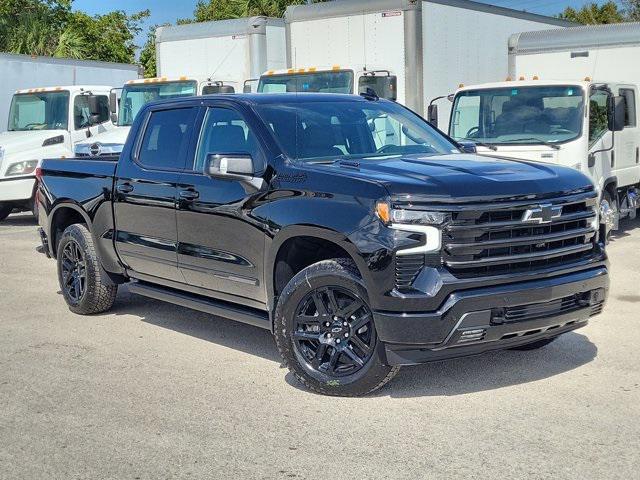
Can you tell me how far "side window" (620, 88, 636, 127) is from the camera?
12.4 metres

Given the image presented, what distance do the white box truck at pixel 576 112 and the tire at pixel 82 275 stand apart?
4.62 metres

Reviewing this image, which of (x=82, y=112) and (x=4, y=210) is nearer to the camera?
(x=4, y=210)

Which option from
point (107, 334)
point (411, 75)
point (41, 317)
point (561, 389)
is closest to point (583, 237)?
point (561, 389)

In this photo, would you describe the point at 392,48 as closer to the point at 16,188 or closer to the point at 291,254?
the point at 16,188

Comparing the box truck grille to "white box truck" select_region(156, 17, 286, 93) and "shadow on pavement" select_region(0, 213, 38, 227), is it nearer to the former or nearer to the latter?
"white box truck" select_region(156, 17, 286, 93)

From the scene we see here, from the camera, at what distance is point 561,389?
5.82 m

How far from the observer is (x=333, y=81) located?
1420 centimetres

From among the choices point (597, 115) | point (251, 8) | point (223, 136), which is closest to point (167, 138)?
point (223, 136)

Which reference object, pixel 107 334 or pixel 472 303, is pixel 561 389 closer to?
pixel 472 303

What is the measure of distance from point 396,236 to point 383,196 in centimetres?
Answer: 25

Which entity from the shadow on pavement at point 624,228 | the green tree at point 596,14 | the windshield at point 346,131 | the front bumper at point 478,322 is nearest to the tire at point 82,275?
the windshield at point 346,131

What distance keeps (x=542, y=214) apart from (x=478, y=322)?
2.65ft

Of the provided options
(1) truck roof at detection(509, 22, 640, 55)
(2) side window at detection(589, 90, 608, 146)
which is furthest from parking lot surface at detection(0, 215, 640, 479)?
(1) truck roof at detection(509, 22, 640, 55)

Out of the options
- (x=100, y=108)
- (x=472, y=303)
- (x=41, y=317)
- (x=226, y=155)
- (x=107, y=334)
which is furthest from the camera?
(x=100, y=108)
